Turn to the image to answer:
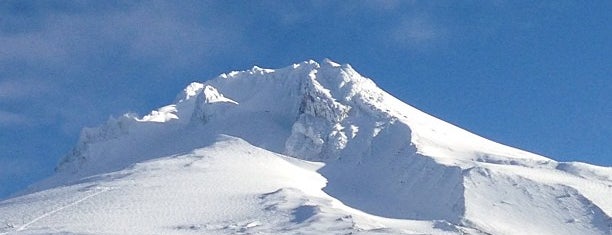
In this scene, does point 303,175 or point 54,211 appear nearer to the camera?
point 54,211

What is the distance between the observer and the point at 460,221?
93.0 metres

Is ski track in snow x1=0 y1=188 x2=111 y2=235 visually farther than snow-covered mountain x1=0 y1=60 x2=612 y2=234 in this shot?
No

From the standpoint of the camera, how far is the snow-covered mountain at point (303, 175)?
9294cm

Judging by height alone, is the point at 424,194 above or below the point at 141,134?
below

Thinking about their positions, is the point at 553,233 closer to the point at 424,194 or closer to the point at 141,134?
the point at 424,194

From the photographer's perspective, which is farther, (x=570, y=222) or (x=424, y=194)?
(x=424, y=194)

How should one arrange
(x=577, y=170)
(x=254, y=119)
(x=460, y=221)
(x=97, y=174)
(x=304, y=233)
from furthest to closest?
(x=254, y=119) → (x=97, y=174) → (x=577, y=170) → (x=460, y=221) → (x=304, y=233)

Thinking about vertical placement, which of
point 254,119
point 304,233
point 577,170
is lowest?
point 304,233

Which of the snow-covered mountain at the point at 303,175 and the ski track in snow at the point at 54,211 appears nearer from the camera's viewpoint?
the ski track in snow at the point at 54,211

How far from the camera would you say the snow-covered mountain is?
92.9 metres

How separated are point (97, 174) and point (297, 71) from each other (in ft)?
114

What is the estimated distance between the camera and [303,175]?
11294 cm

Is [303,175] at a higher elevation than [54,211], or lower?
higher

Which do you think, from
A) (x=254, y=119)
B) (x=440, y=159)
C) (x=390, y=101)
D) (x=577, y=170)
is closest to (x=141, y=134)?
(x=254, y=119)
